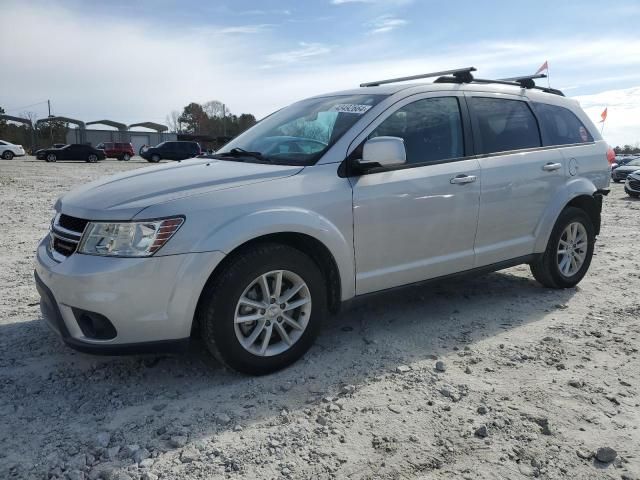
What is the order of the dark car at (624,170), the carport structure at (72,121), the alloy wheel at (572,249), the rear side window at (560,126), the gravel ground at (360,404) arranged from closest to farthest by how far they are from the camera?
the gravel ground at (360,404)
the rear side window at (560,126)
the alloy wheel at (572,249)
the dark car at (624,170)
the carport structure at (72,121)

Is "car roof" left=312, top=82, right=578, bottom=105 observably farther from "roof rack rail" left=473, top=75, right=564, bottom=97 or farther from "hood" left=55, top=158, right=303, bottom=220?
"hood" left=55, top=158, right=303, bottom=220

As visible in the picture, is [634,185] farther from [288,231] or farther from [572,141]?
[288,231]

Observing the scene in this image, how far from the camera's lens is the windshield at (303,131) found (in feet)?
12.1

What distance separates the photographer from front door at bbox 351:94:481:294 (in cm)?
363

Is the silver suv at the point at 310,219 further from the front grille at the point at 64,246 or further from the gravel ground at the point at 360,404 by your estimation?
the gravel ground at the point at 360,404

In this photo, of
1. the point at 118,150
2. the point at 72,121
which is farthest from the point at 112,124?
the point at 118,150

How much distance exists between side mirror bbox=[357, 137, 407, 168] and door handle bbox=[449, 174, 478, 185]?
0.69 metres

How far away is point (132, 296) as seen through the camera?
285 centimetres

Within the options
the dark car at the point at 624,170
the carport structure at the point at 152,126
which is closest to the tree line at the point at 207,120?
the carport structure at the point at 152,126

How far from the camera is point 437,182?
3.94m

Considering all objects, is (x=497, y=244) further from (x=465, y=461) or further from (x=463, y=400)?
(x=465, y=461)

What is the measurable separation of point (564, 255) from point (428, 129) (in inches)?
84.0

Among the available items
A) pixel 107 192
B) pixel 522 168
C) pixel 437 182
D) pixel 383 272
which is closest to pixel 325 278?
pixel 383 272

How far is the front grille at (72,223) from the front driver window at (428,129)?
1934mm
